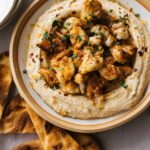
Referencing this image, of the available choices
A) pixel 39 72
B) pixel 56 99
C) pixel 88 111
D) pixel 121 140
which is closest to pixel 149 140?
pixel 121 140

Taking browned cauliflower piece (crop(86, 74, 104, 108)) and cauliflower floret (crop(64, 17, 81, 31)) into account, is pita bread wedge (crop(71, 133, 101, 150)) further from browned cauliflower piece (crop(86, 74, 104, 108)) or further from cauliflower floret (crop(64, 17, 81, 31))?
cauliflower floret (crop(64, 17, 81, 31))

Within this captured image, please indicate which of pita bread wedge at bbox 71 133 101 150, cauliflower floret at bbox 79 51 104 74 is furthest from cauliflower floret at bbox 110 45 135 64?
pita bread wedge at bbox 71 133 101 150

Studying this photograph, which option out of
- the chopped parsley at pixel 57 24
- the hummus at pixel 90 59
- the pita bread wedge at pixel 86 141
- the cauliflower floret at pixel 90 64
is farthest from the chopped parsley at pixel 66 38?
the pita bread wedge at pixel 86 141

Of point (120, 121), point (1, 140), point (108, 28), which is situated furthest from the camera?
point (1, 140)

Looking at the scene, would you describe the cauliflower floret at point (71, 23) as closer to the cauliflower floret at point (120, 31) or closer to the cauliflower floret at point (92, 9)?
the cauliflower floret at point (92, 9)

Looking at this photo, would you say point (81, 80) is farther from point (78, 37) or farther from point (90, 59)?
point (78, 37)

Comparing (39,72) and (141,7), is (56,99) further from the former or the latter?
(141,7)
